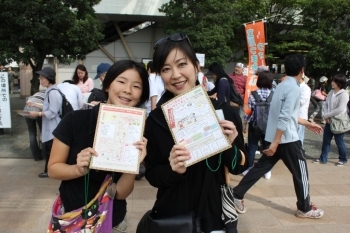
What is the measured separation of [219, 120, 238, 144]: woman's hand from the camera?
1.50 m

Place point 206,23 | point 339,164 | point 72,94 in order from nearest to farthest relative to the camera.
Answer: point 72,94, point 339,164, point 206,23

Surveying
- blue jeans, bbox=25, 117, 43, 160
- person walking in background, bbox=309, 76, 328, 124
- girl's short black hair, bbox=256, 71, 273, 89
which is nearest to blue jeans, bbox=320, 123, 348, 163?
girl's short black hair, bbox=256, 71, 273, 89

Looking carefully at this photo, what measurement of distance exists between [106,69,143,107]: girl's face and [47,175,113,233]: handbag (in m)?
0.41

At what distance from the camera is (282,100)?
367 centimetres

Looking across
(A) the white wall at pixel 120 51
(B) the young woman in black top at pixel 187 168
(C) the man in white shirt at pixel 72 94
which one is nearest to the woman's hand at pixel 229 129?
(B) the young woman in black top at pixel 187 168

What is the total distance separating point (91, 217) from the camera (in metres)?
1.68

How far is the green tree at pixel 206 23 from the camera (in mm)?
12289

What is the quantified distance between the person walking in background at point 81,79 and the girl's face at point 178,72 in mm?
5186

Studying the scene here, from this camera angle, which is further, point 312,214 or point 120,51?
point 120,51

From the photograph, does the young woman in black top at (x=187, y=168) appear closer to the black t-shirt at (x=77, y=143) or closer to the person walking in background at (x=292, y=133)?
the black t-shirt at (x=77, y=143)

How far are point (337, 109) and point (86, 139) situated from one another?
18.0 feet

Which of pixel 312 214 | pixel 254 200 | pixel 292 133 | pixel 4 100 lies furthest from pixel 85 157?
pixel 4 100

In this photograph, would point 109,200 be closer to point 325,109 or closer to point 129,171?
point 129,171

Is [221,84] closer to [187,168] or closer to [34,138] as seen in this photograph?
[34,138]
